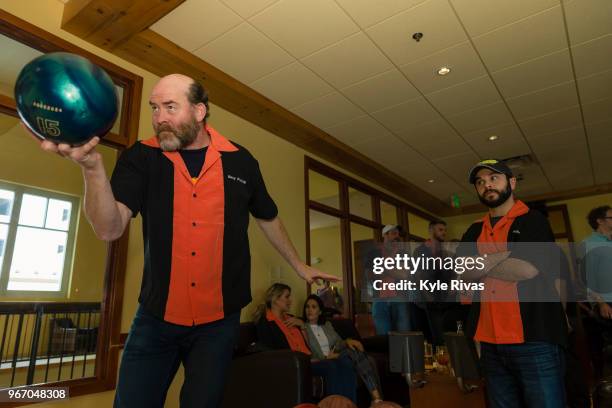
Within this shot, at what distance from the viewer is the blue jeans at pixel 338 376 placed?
122 inches

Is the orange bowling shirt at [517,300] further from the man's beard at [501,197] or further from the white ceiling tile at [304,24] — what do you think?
the white ceiling tile at [304,24]

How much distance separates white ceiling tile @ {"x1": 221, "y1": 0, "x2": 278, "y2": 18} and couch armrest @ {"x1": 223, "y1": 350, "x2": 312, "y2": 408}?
226 cm

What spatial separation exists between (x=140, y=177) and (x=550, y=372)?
5.28ft

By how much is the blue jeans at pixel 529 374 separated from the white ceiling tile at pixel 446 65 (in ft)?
7.82

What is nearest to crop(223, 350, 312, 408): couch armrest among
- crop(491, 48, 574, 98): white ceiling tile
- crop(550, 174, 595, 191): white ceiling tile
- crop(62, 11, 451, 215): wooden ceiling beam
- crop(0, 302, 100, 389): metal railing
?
crop(0, 302, 100, 389): metal railing

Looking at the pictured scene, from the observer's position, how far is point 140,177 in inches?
45.9

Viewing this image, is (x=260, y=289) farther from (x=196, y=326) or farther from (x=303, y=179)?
(x=196, y=326)

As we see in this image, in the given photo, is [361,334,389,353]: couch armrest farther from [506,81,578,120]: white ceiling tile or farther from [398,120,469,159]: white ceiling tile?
[506,81,578,120]: white ceiling tile

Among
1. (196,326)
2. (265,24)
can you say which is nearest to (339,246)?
(265,24)

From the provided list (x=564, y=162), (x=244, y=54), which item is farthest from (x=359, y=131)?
(x=564, y=162)

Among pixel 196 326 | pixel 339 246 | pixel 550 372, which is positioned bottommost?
pixel 550 372

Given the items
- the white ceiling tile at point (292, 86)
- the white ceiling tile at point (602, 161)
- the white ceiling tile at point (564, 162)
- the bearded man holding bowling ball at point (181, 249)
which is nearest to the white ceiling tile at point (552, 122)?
the white ceiling tile at point (564, 162)

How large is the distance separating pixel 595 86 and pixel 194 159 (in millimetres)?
4046

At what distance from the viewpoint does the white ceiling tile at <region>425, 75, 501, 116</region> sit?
367 cm
